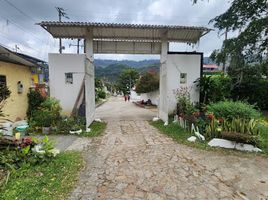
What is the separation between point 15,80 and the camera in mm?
8977

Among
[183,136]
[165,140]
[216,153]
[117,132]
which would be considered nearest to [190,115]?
[183,136]

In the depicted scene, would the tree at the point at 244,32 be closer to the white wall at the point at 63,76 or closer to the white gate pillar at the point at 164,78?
the white gate pillar at the point at 164,78

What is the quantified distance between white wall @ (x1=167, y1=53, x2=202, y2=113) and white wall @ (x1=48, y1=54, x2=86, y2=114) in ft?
14.0

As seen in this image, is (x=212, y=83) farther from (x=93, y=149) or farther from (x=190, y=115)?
(x=93, y=149)

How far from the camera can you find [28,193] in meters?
3.32

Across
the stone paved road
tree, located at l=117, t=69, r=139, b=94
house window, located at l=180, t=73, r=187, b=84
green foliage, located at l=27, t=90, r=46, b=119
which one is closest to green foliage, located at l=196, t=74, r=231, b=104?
house window, located at l=180, t=73, r=187, b=84

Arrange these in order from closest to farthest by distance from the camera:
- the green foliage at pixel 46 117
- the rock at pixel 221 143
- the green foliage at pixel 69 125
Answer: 1. the rock at pixel 221 143
2. the green foliage at pixel 69 125
3. the green foliage at pixel 46 117

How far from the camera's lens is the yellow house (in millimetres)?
8078

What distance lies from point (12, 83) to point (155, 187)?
7728 mm

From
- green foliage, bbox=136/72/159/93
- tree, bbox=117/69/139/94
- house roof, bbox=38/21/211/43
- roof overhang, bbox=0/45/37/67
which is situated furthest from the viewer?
tree, bbox=117/69/139/94

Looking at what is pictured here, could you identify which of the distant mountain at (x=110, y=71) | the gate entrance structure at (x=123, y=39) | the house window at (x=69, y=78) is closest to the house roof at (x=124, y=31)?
the gate entrance structure at (x=123, y=39)

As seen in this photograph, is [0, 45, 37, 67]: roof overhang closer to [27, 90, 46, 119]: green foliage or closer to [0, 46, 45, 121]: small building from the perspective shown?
[0, 46, 45, 121]: small building

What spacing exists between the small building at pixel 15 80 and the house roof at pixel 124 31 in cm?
188

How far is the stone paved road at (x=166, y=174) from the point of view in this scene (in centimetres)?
353
